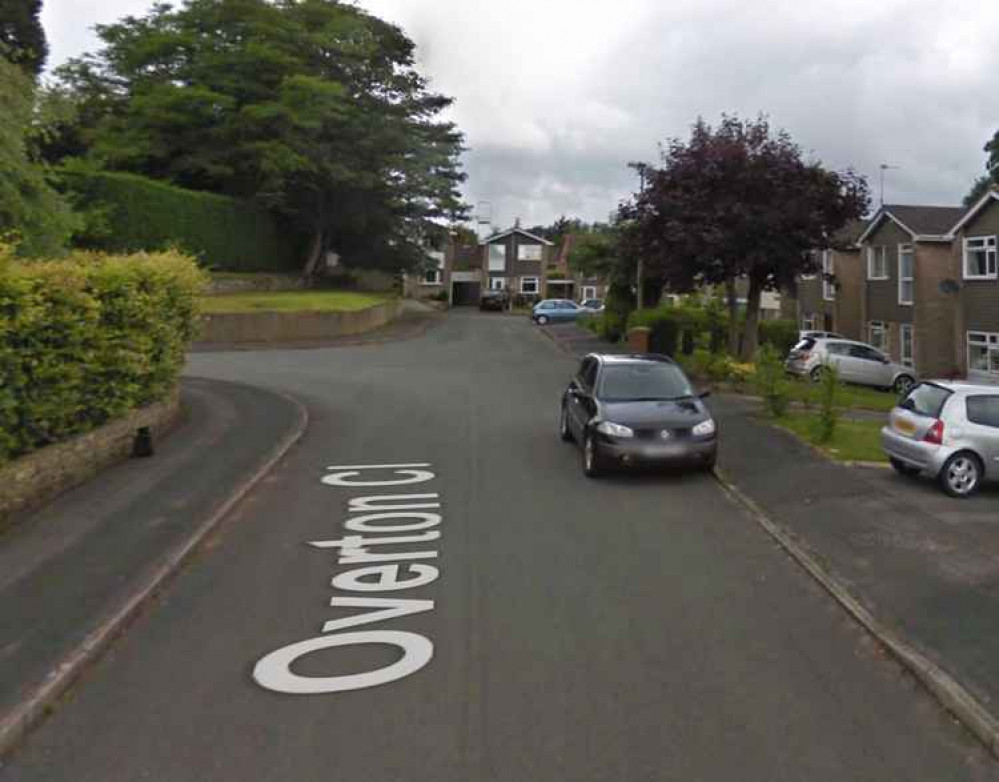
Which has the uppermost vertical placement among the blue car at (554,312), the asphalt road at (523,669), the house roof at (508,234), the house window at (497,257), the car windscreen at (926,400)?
the house roof at (508,234)

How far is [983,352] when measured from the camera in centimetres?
2586

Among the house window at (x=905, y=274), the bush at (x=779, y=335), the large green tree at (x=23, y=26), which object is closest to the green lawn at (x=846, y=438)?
the house window at (x=905, y=274)

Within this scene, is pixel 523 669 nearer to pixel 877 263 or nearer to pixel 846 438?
pixel 846 438

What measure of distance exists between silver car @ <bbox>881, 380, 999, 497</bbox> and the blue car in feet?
122

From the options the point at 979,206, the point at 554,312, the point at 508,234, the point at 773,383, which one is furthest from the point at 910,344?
the point at 508,234

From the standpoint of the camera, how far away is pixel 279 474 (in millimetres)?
11562

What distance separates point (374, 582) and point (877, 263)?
29973mm

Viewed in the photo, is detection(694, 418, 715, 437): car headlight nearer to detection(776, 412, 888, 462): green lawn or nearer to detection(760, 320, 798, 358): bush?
detection(776, 412, 888, 462): green lawn

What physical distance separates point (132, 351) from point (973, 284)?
23.7 meters

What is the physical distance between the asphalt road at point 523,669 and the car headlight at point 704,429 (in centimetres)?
91

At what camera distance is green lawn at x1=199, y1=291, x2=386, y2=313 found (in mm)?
31781

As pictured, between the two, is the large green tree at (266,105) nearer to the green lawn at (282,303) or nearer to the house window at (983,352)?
the green lawn at (282,303)

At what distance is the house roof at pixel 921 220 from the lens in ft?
95.8

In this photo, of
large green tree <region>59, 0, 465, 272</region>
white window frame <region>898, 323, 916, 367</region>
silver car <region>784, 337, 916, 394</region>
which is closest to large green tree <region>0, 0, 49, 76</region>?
large green tree <region>59, 0, 465, 272</region>
